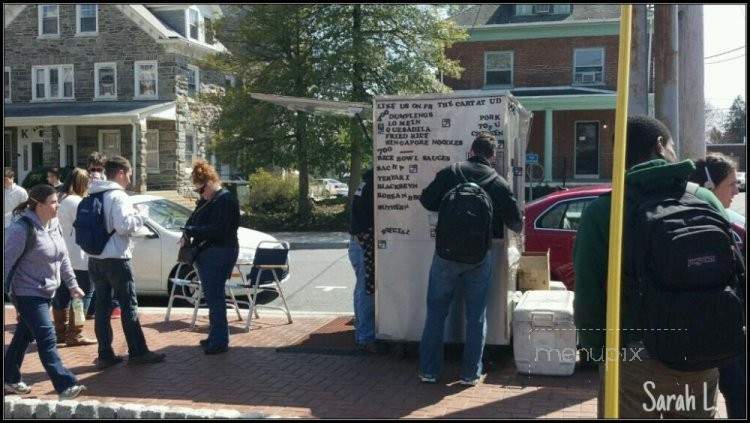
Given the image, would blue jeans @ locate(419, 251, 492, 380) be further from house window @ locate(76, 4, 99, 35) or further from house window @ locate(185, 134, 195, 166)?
house window @ locate(76, 4, 99, 35)

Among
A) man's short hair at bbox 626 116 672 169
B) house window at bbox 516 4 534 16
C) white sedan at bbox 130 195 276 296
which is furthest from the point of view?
house window at bbox 516 4 534 16

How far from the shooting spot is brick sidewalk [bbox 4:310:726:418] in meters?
5.51

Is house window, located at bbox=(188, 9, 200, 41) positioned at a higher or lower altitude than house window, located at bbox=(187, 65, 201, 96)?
higher

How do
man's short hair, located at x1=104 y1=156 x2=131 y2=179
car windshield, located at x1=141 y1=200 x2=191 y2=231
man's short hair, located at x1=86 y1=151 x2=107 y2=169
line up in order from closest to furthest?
1. man's short hair, located at x1=104 y1=156 x2=131 y2=179
2. man's short hair, located at x1=86 y1=151 x2=107 y2=169
3. car windshield, located at x1=141 y1=200 x2=191 y2=231

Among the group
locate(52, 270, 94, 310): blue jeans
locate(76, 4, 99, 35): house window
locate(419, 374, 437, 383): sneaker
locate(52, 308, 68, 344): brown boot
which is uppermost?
locate(76, 4, 99, 35): house window

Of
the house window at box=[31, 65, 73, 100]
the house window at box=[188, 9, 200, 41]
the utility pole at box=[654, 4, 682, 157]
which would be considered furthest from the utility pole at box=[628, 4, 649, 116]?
the house window at box=[31, 65, 73, 100]

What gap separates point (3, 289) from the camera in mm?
5738

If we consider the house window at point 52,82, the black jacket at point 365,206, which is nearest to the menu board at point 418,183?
the black jacket at point 365,206

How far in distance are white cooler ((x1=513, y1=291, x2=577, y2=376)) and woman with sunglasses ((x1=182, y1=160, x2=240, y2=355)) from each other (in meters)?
2.78

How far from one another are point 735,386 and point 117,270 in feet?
16.3

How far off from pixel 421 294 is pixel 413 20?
Result: 1684 centimetres

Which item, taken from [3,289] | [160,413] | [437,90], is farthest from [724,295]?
[437,90]

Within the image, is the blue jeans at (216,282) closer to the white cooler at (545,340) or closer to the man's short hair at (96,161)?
the man's short hair at (96,161)

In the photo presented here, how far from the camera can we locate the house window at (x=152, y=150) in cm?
3334
